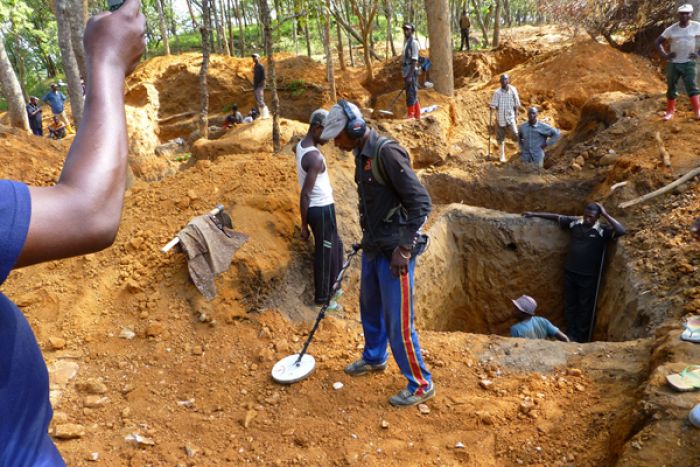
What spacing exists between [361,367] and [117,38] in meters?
3.63

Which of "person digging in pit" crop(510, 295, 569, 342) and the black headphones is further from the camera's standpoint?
"person digging in pit" crop(510, 295, 569, 342)

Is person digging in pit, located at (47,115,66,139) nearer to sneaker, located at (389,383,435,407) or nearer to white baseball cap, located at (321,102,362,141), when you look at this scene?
white baseball cap, located at (321,102,362,141)

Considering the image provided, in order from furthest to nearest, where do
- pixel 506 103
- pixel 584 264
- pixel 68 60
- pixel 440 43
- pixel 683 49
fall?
pixel 440 43 < pixel 506 103 < pixel 683 49 < pixel 584 264 < pixel 68 60

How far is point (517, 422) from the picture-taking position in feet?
11.9

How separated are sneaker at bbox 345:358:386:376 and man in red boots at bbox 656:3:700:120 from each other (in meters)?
7.07

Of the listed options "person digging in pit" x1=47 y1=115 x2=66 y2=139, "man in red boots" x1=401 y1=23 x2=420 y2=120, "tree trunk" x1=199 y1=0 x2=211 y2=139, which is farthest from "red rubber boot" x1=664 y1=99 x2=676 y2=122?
"person digging in pit" x1=47 y1=115 x2=66 y2=139

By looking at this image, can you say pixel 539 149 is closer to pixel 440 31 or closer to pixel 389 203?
pixel 440 31

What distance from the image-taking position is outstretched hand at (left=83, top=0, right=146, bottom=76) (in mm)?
1053

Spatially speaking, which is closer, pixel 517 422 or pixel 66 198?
pixel 66 198

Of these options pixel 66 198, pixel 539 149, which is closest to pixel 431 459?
pixel 66 198

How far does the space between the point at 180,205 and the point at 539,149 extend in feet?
22.8

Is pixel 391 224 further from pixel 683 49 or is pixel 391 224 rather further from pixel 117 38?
pixel 683 49

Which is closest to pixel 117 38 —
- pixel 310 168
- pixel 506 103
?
pixel 310 168

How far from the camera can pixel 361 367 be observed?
4309 millimetres
